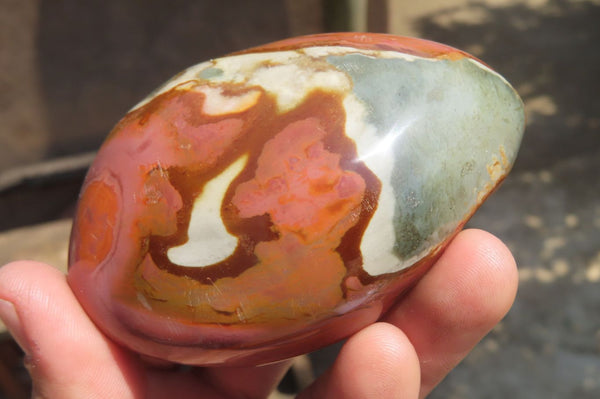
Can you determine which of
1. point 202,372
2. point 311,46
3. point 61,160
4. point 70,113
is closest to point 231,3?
point 70,113

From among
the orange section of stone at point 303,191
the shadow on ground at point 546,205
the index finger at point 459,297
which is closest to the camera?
the orange section of stone at point 303,191

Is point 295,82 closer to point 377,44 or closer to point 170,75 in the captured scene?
point 377,44

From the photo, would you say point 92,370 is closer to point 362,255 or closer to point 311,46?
point 362,255

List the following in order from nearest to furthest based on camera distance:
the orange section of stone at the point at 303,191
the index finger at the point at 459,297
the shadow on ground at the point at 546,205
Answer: the orange section of stone at the point at 303,191 < the index finger at the point at 459,297 < the shadow on ground at the point at 546,205

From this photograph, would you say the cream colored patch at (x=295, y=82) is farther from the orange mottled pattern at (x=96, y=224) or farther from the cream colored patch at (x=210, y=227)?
the orange mottled pattern at (x=96, y=224)

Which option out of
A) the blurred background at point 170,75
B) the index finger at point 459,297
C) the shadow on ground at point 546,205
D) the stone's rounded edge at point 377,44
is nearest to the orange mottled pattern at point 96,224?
the stone's rounded edge at point 377,44

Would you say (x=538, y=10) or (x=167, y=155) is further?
(x=538, y=10)
